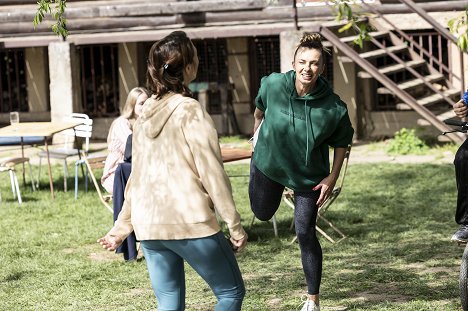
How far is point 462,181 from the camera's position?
7.38 metres

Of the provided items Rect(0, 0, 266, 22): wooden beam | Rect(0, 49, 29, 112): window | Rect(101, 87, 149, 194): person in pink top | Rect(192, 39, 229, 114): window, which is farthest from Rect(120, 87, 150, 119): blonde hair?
Rect(0, 49, 29, 112): window

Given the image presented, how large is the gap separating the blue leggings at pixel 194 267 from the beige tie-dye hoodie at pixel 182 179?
0.05 m

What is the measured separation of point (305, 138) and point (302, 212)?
468 millimetres

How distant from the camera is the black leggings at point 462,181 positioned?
7.32 metres

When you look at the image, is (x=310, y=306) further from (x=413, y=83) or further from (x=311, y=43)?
(x=413, y=83)

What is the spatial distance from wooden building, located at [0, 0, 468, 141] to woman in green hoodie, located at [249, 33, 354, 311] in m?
8.57

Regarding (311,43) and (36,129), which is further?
(36,129)

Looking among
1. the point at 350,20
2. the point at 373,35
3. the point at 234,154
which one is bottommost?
the point at 234,154

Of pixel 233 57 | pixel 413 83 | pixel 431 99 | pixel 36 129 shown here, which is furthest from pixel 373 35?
pixel 36 129

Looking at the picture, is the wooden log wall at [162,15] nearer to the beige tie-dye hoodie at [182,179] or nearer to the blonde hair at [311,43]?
the blonde hair at [311,43]

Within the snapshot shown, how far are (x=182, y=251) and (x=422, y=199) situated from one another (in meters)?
7.35

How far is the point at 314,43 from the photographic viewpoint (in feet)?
22.5

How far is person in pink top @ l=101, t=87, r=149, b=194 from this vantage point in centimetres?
952

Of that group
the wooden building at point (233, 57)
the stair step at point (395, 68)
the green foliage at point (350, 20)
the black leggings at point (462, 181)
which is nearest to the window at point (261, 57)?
the wooden building at point (233, 57)
